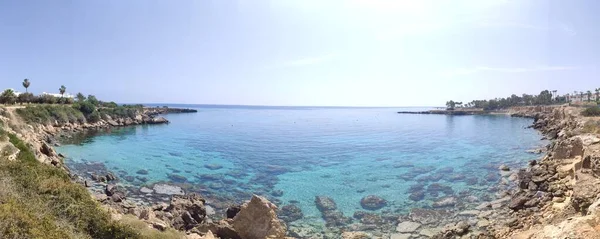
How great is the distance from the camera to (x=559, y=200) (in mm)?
17359

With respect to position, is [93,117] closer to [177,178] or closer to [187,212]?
[177,178]

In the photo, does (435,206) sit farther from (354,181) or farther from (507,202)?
(354,181)

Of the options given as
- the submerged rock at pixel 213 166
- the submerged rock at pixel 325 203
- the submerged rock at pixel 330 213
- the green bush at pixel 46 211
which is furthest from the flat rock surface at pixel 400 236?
the submerged rock at pixel 213 166

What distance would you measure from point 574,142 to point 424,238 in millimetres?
19170

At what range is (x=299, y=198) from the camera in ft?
73.3

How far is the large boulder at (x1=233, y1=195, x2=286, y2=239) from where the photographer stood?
46.7 ft

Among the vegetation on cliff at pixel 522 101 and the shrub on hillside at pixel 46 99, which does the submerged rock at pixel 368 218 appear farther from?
the vegetation on cliff at pixel 522 101

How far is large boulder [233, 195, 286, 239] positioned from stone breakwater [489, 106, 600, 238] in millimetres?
10852

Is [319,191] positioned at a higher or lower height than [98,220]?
lower

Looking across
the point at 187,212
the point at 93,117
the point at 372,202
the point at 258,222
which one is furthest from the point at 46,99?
the point at 372,202

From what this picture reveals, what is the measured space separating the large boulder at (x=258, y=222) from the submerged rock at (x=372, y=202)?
8.10 m

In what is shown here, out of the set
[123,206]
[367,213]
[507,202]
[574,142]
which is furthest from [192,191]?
[574,142]

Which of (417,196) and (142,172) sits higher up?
(142,172)

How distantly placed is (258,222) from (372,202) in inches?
387
